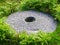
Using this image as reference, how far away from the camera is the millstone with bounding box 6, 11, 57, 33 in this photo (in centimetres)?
541

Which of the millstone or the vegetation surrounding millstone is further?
the millstone

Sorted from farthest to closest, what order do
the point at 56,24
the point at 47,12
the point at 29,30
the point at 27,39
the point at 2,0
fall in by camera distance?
the point at 2,0 → the point at 47,12 → the point at 56,24 → the point at 29,30 → the point at 27,39

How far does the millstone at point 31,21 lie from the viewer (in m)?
5.41

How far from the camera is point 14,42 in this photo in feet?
17.0

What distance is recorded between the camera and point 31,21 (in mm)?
5793

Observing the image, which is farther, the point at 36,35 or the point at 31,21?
the point at 31,21

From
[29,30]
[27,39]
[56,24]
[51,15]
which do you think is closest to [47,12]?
[51,15]

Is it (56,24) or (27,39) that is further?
(56,24)

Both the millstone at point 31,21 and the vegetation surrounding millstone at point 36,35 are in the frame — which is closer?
the vegetation surrounding millstone at point 36,35

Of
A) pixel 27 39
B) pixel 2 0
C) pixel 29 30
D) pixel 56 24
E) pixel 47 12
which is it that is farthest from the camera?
pixel 2 0

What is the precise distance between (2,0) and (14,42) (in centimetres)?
232

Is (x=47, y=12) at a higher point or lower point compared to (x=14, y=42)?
higher

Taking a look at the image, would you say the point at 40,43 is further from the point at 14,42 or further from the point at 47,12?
the point at 47,12

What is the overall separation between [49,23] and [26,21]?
619mm
